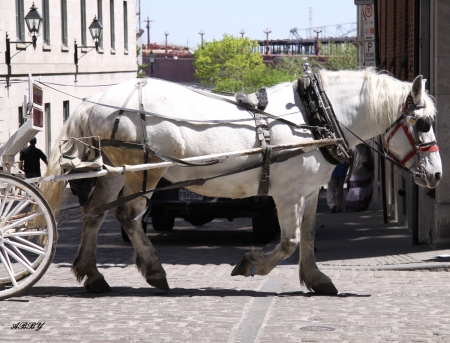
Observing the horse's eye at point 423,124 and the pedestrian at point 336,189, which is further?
the pedestrian at point 336,189

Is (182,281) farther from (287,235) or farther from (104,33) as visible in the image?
(104,33)

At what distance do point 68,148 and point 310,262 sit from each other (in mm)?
2521

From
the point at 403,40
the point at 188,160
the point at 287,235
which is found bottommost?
the point at 287,235

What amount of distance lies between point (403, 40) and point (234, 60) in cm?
9436

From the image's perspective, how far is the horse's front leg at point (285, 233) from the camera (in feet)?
27.5

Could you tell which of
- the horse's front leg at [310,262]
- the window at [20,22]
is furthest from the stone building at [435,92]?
the window at [20,22]

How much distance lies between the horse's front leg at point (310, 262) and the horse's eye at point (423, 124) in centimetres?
113

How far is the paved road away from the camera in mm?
6699

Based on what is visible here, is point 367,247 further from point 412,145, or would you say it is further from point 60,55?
point 60,55

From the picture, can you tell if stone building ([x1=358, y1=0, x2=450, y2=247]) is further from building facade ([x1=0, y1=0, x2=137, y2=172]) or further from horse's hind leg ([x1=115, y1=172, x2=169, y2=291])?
building facade ([x1=0, y1=0, x2=137, y2=172])

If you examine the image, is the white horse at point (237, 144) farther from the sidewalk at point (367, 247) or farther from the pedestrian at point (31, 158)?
the pedestrian at point (31, 158)

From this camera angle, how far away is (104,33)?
3825 centimetres

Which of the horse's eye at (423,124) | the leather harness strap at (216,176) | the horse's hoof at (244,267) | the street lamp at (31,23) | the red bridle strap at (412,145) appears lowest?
the horse's hoof at (244,267)

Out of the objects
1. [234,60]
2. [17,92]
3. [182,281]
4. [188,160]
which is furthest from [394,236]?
[234,60]
